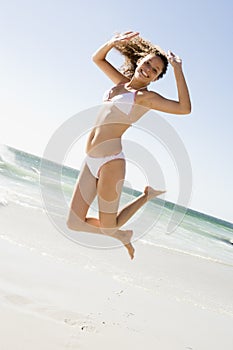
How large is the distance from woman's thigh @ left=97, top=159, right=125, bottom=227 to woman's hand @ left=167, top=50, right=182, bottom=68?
1.17m

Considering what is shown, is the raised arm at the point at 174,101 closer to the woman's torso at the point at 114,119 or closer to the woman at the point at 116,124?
the woman at the point at 116,124

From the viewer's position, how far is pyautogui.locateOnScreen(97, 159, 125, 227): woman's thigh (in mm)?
5020

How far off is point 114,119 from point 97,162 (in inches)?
19.3

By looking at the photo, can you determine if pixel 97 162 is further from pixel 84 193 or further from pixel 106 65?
→ pixel 106 65

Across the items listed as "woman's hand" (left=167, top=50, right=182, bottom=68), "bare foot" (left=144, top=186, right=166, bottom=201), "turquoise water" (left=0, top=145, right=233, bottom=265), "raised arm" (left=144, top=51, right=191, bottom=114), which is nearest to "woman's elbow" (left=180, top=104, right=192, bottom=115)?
"raised arm" (left=144, top=51, right=191, bottom=114)

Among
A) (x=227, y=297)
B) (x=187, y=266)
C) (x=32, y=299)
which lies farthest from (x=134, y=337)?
(x=187, y=266)

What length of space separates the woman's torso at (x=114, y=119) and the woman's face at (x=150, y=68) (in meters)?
0.17

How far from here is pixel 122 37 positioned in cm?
472

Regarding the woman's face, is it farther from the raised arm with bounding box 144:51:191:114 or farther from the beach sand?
the beach sand

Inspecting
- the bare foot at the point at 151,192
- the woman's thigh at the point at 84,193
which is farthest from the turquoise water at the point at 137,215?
the woman's thigh at the point at 84,193

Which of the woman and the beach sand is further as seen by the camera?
the beach sand

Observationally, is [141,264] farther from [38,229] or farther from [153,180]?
[153,180]

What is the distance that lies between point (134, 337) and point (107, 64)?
10.4 ft

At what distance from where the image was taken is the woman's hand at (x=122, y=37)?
4.64 metres
